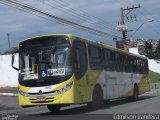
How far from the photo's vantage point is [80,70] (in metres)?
20.5

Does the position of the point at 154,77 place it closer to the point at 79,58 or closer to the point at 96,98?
the point at 96,98

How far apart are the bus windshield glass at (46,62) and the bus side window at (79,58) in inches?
14.5

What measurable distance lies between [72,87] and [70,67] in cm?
82

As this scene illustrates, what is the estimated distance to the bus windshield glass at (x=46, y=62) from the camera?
19703mm

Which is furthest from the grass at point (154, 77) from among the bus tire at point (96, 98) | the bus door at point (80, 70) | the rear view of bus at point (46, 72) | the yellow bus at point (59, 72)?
the rear view of bus at point (46, 72)

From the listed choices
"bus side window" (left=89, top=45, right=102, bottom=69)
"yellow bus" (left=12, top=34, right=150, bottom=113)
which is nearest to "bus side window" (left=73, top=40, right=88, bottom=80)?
"yellow bus" (left=12, top=34, right=150, bottom=113)

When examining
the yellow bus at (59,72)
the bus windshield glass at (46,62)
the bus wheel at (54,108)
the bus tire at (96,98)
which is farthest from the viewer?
the bus wheel at (54,108)

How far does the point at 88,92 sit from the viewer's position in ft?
70.1

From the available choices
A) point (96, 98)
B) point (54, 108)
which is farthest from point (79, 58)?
point (54, 108)

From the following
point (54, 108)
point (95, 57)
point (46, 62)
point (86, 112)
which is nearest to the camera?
point (46, 62)

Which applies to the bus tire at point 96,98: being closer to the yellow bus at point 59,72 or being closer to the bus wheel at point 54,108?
the yellow bus at point 59,72

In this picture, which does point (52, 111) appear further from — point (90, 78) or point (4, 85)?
point (4, 85)

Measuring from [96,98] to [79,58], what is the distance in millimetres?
2600

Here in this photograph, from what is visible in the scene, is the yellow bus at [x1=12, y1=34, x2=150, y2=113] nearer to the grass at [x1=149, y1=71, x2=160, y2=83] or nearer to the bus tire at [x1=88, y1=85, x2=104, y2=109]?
the bus tire at [x1=88, y1=85, x2=104, y2=109]
